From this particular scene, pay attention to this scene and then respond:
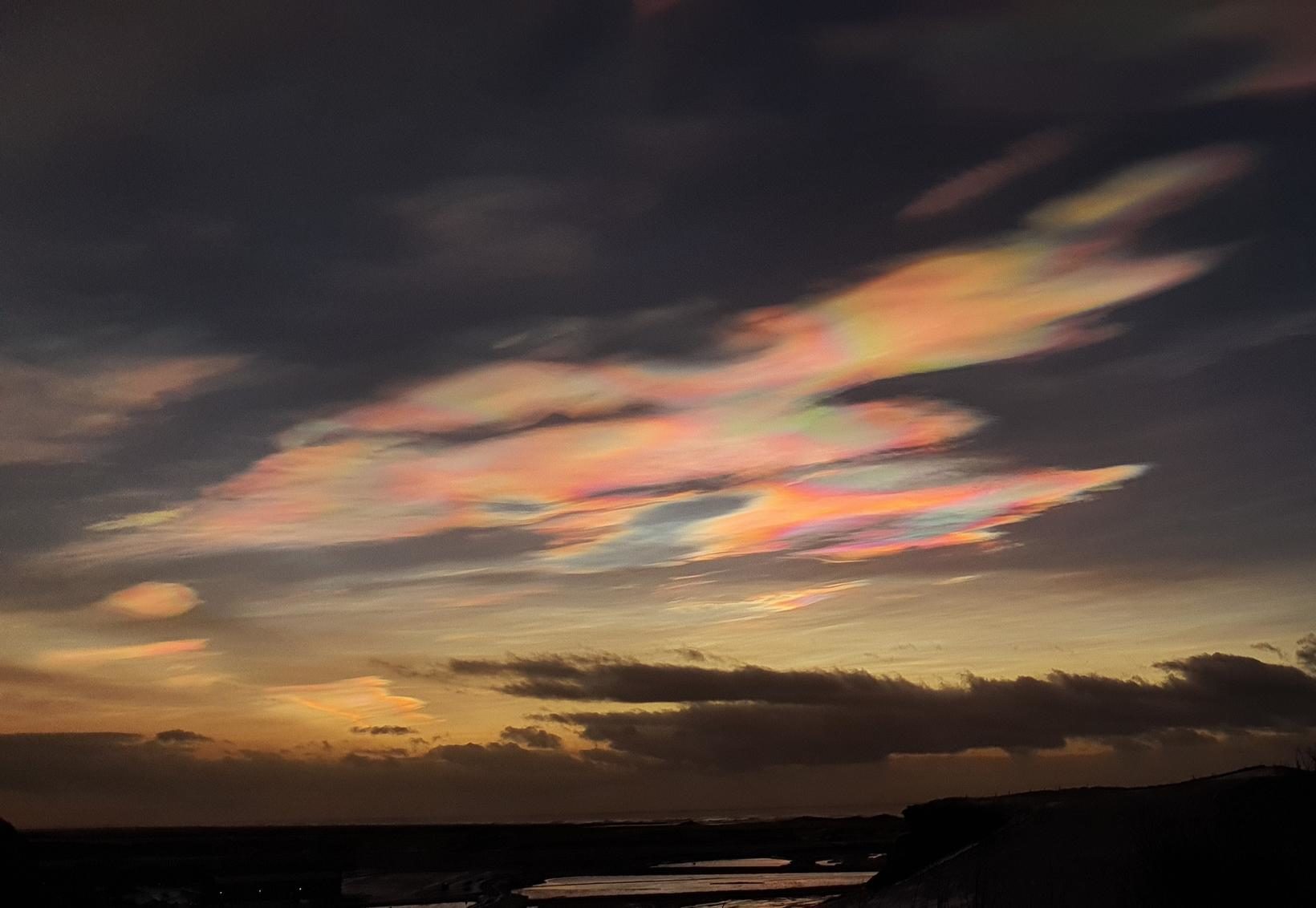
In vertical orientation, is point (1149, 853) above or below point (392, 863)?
above

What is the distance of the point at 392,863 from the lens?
9938cm

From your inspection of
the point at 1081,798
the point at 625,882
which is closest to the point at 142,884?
the point at 625,882

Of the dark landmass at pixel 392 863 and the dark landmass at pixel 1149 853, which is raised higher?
the dark landmass at pixel 1149 853

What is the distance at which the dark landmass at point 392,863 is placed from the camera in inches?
2530

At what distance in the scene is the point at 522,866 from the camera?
91438 millimetres

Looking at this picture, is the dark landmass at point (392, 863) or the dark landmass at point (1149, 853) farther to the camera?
the dark landmass at point (392, 863)

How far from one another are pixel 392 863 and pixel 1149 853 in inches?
3738

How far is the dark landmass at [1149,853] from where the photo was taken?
14336mm

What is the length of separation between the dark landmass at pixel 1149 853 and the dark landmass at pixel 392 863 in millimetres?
36045

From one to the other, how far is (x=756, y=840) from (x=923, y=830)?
108 metres

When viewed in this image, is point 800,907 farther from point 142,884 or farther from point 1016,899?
point 142,884

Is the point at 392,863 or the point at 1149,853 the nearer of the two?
the point at 1149,853

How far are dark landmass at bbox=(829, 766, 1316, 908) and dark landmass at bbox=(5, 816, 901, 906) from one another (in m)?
36.0

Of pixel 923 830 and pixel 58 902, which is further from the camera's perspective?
pixel 58 902
